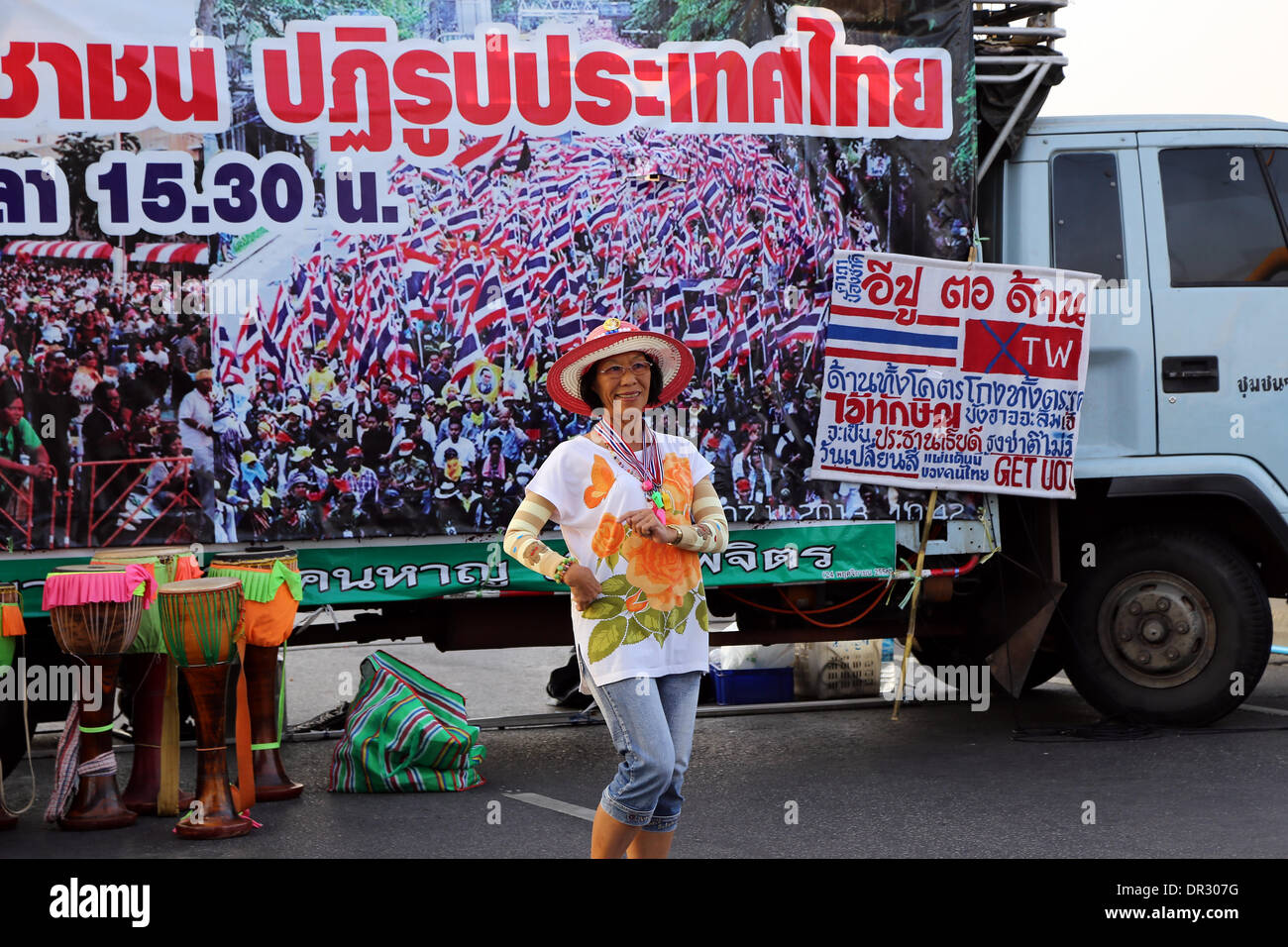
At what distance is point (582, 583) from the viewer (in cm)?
423

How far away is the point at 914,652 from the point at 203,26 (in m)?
5.38

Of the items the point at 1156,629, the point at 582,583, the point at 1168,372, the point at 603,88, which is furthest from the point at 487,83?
the point at 1156,629

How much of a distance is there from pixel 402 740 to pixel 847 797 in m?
2.01

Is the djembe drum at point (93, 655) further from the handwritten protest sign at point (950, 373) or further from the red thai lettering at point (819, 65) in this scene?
the red thai lettering at point (819, 65)

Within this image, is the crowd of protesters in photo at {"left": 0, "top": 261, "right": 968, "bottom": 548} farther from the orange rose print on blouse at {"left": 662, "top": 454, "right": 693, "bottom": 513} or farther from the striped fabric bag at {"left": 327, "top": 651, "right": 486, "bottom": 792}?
the orange rose print on blouse at {"left": 662, "top": 454, "right": 693, "bottom": 513}

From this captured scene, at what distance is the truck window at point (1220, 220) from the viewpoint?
23.9ft

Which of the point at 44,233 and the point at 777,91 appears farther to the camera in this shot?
the point at 777,91

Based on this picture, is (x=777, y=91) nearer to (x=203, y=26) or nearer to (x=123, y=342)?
(x=203, y=26)

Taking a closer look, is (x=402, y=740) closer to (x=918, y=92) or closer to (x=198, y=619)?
(x=198, y=619)

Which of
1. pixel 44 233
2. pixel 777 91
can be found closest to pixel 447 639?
pixel 44 233

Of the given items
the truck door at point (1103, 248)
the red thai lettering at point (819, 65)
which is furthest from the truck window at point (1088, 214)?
the red thai lettering at point (819, 65)

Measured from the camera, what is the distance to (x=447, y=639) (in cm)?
717

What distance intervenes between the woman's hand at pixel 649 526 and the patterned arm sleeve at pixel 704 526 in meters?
0.06

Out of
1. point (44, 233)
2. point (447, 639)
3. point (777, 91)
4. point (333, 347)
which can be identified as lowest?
point (447, 639)
